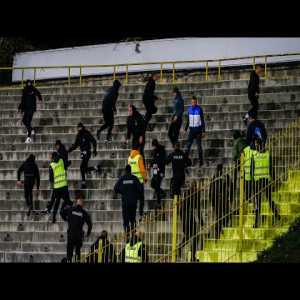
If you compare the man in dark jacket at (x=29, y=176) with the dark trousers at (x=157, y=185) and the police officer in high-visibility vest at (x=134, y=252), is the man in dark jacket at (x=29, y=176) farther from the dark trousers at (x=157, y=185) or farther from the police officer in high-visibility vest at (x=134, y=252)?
the police officer in high-visibility vest at (x=134, y=252)

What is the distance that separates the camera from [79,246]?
939 inches

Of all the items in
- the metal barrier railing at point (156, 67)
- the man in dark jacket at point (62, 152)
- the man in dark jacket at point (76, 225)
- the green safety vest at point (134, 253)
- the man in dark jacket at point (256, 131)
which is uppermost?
the metal barrier railing at point (156, 67)

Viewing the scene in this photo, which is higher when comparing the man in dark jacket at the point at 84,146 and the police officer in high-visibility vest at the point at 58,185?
the man in dark jacket at the point at 84,146

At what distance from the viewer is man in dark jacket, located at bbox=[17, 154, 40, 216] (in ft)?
88.1

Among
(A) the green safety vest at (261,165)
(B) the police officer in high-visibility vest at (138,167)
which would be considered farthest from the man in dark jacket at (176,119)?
(A) the green safety vest at (261,165)

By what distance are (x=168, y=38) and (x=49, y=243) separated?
14.3 meters

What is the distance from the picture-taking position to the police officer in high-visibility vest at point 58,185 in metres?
26.2

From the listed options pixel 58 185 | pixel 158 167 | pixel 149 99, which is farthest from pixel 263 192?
pixel 149 99

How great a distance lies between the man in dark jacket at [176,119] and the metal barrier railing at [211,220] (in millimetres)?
3336

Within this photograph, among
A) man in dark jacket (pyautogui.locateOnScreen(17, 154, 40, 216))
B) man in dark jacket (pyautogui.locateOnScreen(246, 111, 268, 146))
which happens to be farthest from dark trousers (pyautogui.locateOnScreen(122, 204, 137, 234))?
man in dark jacket (pyautogui.locateOnScreen(17, 154, 40, 216))

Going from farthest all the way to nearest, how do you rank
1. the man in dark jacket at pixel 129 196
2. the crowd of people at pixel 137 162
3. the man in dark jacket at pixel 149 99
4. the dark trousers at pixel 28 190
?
the man in dark jacket at pixel 149 99, the dark trousers at pixel 28 190, the man in dark jacket at pixel 129 196, the crowd of people at pixel 137 162

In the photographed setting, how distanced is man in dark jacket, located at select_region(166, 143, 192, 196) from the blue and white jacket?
1904 millimetres

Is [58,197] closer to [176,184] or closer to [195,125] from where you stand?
[176,184]
